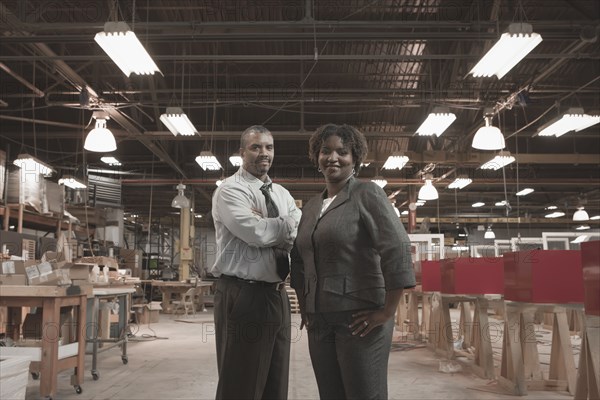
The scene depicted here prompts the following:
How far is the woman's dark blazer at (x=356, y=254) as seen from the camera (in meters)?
1.74

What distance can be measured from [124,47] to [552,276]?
3.97 meters

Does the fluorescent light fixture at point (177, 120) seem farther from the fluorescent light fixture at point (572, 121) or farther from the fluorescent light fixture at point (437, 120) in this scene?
the fluorescent light fixture at point (572, 121)

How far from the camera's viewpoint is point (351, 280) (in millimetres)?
1781

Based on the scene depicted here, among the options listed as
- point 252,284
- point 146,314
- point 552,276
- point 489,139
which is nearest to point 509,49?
point 489,139

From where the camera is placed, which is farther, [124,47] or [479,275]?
[479,275]

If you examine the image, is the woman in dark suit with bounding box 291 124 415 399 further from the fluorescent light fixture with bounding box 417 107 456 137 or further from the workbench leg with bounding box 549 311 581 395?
the fluorescent light fixture with bounding box 417 107 456 137

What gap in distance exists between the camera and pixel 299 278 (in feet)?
6.59

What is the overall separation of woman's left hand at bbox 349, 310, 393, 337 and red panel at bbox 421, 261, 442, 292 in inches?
192

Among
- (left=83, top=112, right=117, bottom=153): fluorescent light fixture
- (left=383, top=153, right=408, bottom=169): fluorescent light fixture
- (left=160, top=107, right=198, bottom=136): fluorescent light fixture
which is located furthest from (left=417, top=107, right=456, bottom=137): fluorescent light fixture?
(left=83, top=112, right=117, bottom=153): fluorescent light fixture

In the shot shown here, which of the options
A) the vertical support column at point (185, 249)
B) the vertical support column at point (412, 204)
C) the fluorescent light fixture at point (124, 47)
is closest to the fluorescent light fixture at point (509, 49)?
the fluorescent light fixture at point (124, 47)

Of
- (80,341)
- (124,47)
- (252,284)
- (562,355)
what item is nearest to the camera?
(252,284)

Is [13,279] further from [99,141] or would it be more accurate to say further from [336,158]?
[336,158]

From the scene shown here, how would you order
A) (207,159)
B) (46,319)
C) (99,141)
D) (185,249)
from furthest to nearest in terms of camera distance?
(185,249)
(207,159)
(99,141)
(46,319)

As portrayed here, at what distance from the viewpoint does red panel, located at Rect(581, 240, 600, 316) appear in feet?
8.51
